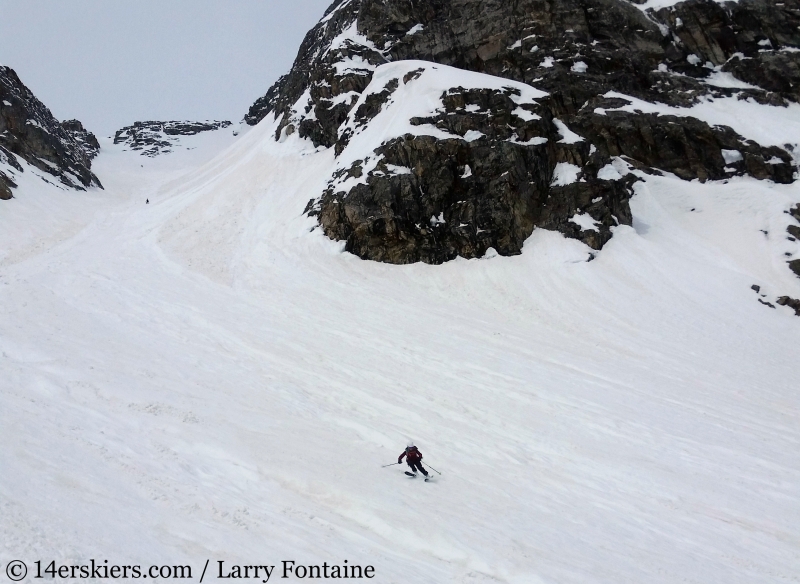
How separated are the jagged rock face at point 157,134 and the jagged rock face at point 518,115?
56621mm

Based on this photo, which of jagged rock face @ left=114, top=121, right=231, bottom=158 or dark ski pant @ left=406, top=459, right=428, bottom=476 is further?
jagged rock face @ left=114, top=121, right=231, bottom=158

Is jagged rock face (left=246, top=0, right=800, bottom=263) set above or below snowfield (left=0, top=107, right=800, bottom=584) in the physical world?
above

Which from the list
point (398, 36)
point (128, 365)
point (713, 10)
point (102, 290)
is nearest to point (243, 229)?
point (102, 290)

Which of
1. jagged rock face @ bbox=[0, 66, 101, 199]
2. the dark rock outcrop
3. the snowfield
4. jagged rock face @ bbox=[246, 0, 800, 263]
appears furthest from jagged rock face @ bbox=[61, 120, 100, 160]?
the dark rock outcrop

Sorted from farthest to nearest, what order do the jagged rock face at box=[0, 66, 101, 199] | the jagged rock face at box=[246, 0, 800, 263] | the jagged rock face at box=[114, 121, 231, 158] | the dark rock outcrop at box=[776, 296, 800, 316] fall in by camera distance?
the jagged rock face at box=[114, 121, 231, 158]
the jagged rock face at box=[0, 66, 101, 199]
the jagged rock face at box=[246, 0, 800, 263]
the dark rock outcrop at box=[776, 296, 800, 316]

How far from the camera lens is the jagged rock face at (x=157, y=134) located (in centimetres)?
10556

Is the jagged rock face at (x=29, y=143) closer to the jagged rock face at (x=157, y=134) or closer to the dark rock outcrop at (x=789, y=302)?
the jagged rock face at (x=157, y=134)

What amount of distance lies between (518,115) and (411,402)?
81.4ft

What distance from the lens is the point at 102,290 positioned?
74.0ft

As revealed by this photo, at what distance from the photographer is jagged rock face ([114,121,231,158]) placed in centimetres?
10556

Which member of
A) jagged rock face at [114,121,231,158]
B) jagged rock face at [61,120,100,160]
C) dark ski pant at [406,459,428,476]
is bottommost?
dark ski pant at [406,459,428,476]

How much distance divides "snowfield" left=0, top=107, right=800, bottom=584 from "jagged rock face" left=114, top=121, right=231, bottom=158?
82.1 m

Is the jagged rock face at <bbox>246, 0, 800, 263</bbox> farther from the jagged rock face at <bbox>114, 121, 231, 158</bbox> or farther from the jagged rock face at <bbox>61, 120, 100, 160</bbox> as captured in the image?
the jagged rock face at <bbox>114, 121, 231, 158</bbox>

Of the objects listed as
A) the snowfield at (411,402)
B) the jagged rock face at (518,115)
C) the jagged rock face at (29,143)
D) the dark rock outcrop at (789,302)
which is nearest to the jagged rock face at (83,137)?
the jagged rock face at (29,143)
